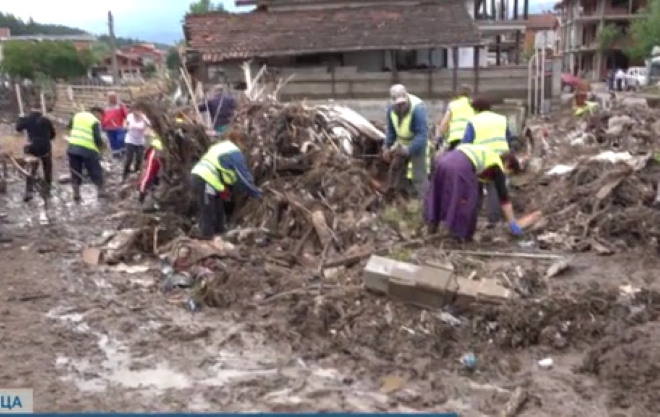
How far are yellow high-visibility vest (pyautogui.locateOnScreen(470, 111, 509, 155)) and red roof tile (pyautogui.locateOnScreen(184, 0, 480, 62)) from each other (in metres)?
14.7

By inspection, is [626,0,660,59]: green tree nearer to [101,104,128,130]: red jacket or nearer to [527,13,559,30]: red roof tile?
[527,13,559,30]: red roof tile

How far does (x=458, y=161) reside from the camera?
24.6 ft

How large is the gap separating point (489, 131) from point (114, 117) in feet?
29.6

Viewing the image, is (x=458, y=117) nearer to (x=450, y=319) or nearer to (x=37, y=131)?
(x=450, y=319)

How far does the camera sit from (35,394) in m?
5.54

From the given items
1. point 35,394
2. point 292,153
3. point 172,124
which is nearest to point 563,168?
point 292,153

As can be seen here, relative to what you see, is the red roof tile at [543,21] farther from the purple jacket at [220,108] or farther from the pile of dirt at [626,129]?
the purple jacket at [220,108]

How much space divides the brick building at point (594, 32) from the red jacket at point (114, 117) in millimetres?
51751

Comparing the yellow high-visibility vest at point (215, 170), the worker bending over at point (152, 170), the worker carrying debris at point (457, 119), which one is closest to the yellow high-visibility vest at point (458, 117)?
the worker carrying debris at point (457, 119)

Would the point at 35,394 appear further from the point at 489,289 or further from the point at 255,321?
the point at 489,289

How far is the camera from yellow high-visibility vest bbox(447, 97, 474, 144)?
A: 10078mm

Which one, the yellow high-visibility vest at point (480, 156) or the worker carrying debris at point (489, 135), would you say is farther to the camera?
the worker carrying debris at point (489, 135)

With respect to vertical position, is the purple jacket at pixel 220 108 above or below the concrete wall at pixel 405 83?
above

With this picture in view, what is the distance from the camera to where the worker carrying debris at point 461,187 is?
24.7 feet
